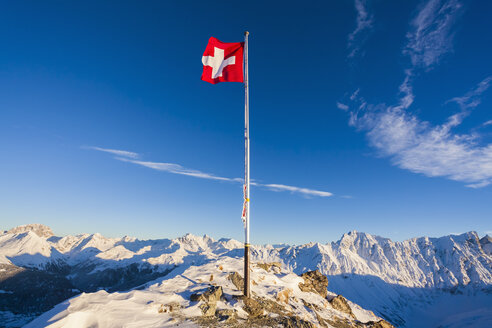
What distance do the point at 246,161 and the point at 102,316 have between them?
16.6 m

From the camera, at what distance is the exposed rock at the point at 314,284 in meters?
45.6

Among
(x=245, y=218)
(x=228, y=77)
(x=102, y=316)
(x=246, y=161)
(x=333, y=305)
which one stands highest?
(x=228, y=77)

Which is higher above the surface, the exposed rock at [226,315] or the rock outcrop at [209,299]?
the rock outcrop at [209,299]

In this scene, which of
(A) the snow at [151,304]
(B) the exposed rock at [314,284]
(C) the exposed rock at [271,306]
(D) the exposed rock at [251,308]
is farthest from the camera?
(B) the exposed rock at [314,284]

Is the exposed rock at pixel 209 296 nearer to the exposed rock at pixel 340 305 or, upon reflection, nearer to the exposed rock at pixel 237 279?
the exposed rock at pixel 237 279

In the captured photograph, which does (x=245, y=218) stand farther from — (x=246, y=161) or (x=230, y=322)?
(x=230, y=322)

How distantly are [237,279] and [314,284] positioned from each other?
2404 cm

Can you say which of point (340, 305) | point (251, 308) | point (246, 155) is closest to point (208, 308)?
point (251, 308)

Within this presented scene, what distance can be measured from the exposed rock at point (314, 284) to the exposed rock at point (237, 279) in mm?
15523

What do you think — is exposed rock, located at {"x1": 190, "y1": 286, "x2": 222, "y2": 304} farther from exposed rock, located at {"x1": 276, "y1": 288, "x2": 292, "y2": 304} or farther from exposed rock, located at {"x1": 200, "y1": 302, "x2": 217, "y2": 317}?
exposed rock, located at {"x1": 276, "y1": 288, "x2": 292, "y2": 304}

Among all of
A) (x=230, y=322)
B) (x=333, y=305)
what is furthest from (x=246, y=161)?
(x=333, y=305)

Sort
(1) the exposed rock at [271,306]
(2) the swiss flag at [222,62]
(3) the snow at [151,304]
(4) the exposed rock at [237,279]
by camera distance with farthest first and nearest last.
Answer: (4) the exposed rock at [237,279] < (1) the exposed rock at [271,306] < (2) the swiss flag at [222,62] < (3) the snow at [151,304]

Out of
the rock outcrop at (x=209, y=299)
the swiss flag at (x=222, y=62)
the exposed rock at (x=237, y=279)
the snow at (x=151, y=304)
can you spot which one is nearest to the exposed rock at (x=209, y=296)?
the rock outcrop at (x=209, y=299)

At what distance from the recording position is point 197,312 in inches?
845
